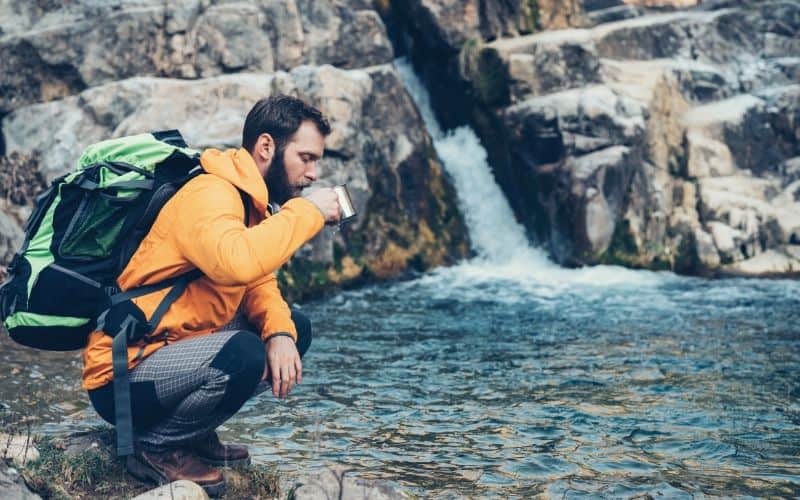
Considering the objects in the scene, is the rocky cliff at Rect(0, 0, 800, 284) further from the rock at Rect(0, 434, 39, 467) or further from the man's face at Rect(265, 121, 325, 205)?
the man's face at Rect(265, 121, 325, 205)

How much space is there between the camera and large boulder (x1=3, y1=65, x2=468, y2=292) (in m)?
13.5

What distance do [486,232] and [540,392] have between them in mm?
8586

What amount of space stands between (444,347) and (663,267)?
6556 millimetres

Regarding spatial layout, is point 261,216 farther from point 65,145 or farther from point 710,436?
point 65,145

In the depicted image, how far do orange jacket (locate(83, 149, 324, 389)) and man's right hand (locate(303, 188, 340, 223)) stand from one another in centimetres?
4

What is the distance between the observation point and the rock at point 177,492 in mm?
4625

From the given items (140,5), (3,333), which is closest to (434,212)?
(140,5)

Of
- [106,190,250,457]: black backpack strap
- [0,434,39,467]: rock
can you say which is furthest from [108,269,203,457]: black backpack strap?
[0,434,39,467]: rock

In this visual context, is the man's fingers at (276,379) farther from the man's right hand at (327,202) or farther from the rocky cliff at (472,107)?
the rocky cliff at (472,107)

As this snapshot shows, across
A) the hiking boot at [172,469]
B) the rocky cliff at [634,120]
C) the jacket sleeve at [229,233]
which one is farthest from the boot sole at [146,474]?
the rocky cliff at [634,120]

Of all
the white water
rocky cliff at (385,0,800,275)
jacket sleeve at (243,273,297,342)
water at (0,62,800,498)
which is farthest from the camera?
rocky cliff at (385,0,800,275)

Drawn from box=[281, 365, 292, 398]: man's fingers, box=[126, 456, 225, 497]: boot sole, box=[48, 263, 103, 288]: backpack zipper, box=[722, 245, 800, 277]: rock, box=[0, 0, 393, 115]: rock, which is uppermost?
box=[0, 0, 393, 115]: rock

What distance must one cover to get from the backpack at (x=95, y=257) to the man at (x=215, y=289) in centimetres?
7

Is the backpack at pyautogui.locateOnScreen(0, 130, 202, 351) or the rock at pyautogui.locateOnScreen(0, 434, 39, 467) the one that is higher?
the backpack at pyautogui.locateOnScreen(0, 130, 202, 351)
